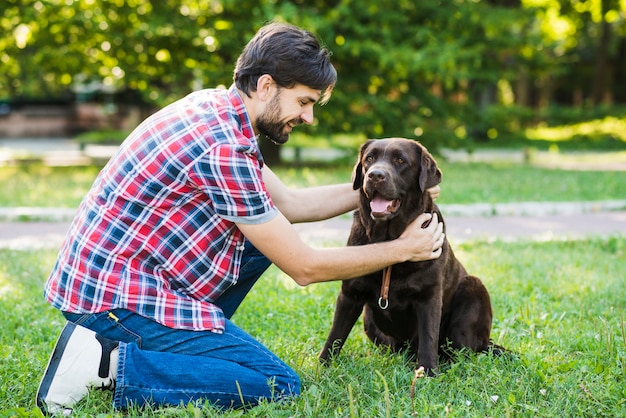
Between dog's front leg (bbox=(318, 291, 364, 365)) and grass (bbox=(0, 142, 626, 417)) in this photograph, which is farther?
dog's front leg (bbox=(318, 291, 364, 365))

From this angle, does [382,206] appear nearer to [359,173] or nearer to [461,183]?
[359,173]

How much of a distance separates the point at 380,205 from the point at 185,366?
3.87 feet

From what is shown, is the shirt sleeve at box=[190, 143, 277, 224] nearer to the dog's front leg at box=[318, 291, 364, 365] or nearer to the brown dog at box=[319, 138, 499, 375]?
the brown dog at box=[319, 138, 499, 375]

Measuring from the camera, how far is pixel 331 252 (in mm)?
3322

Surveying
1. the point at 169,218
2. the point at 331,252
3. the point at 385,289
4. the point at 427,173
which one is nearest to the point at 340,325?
the point at 385,289

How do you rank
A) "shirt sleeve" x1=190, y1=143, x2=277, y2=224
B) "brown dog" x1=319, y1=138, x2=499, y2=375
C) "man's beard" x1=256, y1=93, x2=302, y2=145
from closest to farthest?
1. "shirt sleeve" x1=190, y1=143, x2=277, y2=224
2. "man's beard" x1=256, y1=93, x2=302, y2=145
3. "brown dog" x1=319, y1=138, x2=499, y2=375

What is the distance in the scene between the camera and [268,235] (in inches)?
123

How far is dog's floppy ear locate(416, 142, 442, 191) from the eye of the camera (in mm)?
3570

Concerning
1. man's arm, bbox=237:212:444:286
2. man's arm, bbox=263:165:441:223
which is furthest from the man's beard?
man's arm, bbox=263:165:441:223

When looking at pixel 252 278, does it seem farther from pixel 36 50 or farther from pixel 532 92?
pixel 532 92

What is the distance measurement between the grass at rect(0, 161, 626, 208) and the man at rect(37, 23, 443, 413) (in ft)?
21.6

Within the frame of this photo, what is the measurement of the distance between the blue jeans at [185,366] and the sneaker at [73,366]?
74mm

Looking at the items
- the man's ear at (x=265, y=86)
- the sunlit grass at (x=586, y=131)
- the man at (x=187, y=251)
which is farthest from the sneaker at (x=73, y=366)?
the sunlit grass at (x=586, y=131)

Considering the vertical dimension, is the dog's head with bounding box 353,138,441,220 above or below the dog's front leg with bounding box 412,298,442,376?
above
